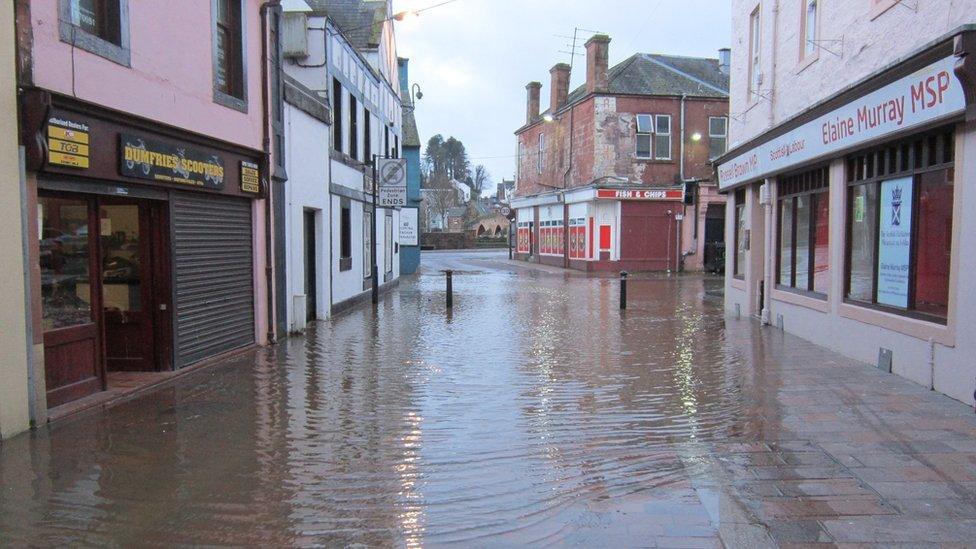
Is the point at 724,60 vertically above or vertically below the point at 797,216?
above

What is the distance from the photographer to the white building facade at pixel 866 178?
698cm

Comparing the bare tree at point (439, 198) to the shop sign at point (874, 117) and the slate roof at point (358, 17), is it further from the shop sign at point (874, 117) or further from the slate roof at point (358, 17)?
the shop sign at point (874, 117)

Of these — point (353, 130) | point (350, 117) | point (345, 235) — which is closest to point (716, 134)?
point (353, 130)

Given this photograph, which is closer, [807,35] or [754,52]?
[807,35]

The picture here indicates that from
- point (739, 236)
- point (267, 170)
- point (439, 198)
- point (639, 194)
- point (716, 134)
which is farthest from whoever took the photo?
point (439, 198)

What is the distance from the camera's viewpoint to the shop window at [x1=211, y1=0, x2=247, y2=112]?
9.87 metres

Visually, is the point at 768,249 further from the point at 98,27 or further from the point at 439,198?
the point at 439,198

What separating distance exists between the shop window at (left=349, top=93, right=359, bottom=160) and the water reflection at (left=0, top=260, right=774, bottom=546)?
792cm

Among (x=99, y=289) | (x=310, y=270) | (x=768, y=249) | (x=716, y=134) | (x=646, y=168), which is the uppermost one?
(x=716, y=134)

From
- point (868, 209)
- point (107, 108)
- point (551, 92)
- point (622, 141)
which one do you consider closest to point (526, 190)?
point (551, 92)

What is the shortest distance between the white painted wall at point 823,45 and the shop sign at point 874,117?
0.33m

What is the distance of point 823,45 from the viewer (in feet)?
33.6

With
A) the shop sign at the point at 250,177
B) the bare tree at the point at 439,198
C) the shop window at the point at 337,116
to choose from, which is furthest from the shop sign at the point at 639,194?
the bare tree at the point at 439,198

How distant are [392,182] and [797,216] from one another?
9.26 m
